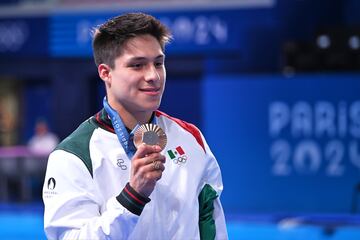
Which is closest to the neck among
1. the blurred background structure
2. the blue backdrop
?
the blurred background structure

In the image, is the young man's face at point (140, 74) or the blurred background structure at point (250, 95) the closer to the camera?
the young man's face at point (140, 74)

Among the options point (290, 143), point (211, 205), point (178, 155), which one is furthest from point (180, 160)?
point (290, 143)

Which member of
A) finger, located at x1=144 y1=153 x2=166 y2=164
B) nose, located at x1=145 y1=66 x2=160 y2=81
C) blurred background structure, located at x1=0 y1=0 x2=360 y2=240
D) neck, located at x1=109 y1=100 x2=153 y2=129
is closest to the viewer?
finger, located at x1=144 y1=153 x2=166 y2=164

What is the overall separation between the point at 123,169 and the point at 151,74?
0.29m

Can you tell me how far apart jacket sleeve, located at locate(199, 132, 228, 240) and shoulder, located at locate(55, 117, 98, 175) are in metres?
0.38

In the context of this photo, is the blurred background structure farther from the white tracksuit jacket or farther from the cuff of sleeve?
the cuff of sleeve

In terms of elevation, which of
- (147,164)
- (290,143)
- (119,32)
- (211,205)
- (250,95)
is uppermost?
(119,32)

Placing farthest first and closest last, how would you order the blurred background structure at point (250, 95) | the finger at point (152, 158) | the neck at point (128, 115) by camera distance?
the blurred background structure at point (250, 95) → the neck at point (128, 115) → the finger at point (152, 158)

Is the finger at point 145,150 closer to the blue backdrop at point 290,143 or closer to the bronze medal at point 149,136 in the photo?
the bronze medal at point 149,136

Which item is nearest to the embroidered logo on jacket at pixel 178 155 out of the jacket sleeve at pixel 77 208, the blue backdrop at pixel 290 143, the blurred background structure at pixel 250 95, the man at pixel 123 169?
the man at pixel 123 169

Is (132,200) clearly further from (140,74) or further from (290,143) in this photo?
(290,143)

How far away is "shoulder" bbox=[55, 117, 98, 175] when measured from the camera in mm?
2432

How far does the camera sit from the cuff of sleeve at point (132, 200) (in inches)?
89.7

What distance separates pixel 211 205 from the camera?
104 inches
